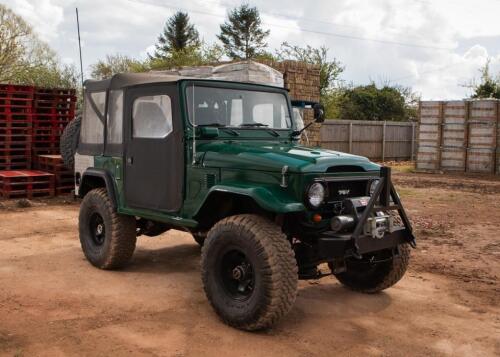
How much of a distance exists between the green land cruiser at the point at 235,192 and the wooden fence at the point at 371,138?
16.7 m

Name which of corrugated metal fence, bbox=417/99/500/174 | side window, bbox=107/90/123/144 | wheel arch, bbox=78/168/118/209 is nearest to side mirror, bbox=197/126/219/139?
side window, bbox=107/90/123/144

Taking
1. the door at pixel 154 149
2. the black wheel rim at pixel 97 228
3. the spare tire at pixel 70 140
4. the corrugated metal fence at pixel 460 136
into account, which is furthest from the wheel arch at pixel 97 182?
the corrugated metal fence at pixel 460 136

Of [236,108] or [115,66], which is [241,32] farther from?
[236,108]

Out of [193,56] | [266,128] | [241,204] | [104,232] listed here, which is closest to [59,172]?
[104,232]

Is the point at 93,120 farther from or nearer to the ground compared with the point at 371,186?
farther from the ground

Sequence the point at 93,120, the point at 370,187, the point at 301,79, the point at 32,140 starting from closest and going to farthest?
the point at 370,187, the point at 93,120, the point at 32,140, the point at 301,79

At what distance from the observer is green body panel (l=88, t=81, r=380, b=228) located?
4512mm

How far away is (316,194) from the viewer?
457cm

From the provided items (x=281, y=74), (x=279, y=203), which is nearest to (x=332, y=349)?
(x=279, y=203)

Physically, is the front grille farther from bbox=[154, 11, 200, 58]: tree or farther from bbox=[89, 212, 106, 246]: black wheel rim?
bbox=[154, 11, 200, 58]: tree

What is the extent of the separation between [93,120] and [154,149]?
140 centimetres

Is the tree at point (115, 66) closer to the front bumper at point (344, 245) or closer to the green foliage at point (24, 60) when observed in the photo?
the green foliage at point (24, 60)

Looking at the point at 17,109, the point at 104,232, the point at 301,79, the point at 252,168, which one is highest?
the point at 301,79

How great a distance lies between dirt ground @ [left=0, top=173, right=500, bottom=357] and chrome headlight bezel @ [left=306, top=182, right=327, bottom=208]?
1.08 meters
